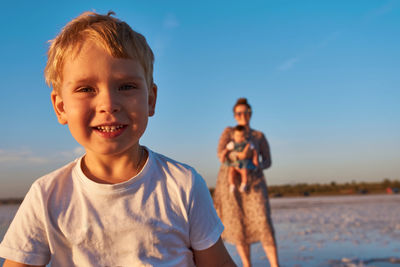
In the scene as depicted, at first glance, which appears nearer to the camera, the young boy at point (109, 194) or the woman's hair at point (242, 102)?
the young boy at point (109, 194)

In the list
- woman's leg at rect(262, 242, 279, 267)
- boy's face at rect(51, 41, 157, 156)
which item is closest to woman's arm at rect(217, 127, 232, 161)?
woman's leg at rect(262, 242, 279, 267)

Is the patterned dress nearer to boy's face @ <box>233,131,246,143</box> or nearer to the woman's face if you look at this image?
boy's face @ <box>233,131,246,143</box>

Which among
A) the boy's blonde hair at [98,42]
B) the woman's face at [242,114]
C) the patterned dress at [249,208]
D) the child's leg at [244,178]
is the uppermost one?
the woman's face at [242,114]

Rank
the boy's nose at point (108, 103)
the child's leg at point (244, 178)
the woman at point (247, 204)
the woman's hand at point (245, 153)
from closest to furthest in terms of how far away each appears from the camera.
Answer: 1. the boy's nose at point (108, 103)
2. the woman at point (247, 204)
3. the child's leg at point (244, 178)
4. the woman's hand at point (245, 153)

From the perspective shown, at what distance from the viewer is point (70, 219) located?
151 cm

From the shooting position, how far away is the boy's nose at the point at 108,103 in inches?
56.2

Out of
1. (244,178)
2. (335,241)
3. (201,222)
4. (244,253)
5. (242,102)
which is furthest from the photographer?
(335,241)

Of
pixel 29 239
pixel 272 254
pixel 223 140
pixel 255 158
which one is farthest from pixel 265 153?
pixel 29 239

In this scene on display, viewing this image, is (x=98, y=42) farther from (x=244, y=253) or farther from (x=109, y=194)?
(x=244, y=253)

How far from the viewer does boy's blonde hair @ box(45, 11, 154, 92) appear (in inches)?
58.5

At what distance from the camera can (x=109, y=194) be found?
151cm

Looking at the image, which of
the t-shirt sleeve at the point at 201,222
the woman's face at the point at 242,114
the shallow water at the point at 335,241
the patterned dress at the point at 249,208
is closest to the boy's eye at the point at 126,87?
the t-shirt sleeve at the point at 201,222

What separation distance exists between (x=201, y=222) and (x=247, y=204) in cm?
473

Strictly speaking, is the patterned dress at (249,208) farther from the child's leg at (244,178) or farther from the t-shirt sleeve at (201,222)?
the t-shirt sleeve at (201,222)
